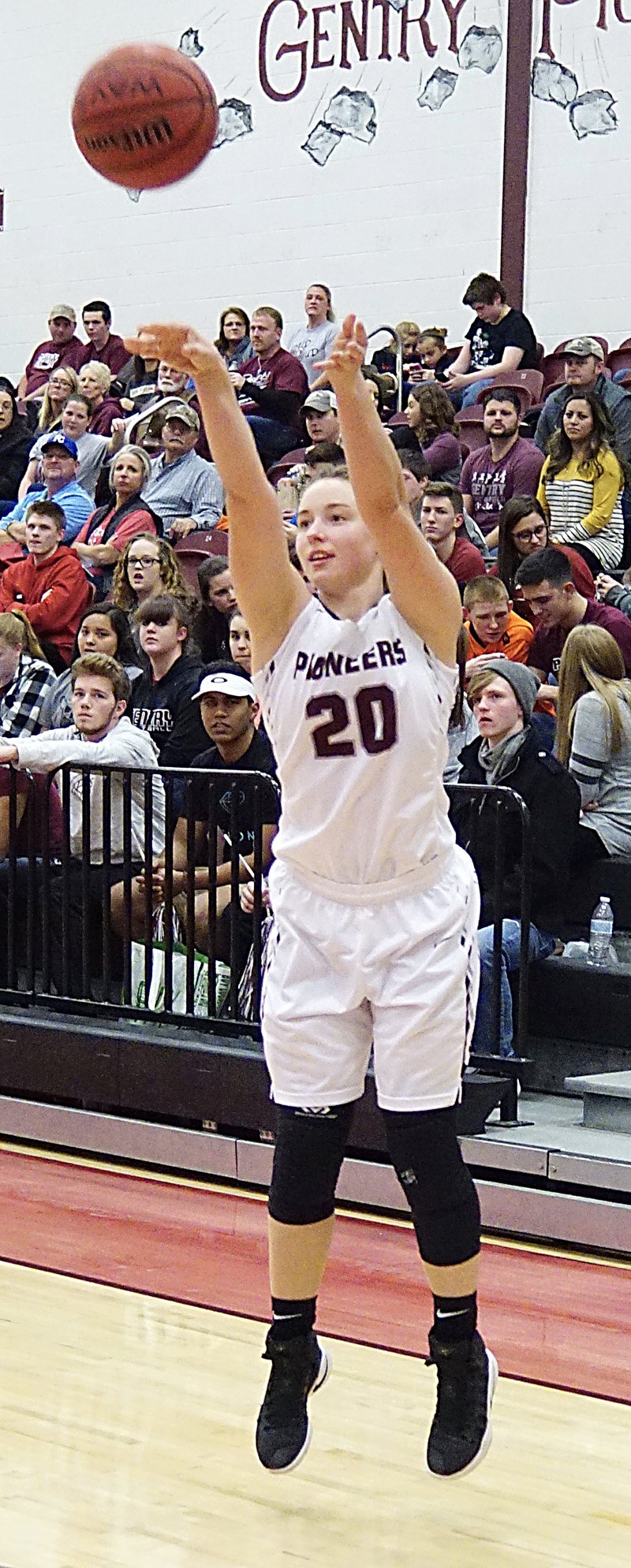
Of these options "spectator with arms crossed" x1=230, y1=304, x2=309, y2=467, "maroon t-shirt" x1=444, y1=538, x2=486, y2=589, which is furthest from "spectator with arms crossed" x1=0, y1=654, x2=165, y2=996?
"spectator with arms crossed" x1=230, y1=304, x2=309, y2=467

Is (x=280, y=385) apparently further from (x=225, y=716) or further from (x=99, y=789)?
(x=99, y=789)

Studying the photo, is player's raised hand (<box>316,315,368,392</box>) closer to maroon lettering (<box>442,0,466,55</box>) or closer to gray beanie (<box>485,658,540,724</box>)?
gray beanie (<box>485,658,540,724</box>)

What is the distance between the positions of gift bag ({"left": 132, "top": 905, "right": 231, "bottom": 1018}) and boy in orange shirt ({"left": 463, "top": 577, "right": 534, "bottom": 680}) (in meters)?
1.53

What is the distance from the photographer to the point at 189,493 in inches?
353

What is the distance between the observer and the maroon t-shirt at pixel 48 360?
39.2ft

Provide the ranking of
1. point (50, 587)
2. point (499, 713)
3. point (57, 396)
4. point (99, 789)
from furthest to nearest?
point (57, 396), point (50, 587), point (99, 789), point (499, 713)

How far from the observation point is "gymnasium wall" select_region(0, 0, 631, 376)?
405 inches

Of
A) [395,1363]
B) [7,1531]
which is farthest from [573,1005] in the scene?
[7,1531]

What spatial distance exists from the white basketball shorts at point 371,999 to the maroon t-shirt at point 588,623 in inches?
128

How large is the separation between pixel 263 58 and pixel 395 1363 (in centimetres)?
1016

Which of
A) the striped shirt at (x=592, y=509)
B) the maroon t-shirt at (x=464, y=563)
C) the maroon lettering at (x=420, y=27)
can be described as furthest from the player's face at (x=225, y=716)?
the maroon lettering at (x=420, y=27)

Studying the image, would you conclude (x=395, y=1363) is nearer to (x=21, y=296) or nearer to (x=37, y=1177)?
(x=37, y=1177)

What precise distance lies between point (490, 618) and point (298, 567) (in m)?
0.75

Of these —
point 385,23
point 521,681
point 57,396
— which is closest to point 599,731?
point 521,681
